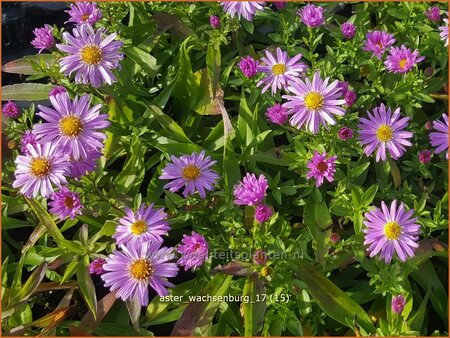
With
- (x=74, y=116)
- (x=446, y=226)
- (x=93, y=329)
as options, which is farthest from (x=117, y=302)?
(x=446, y=226)

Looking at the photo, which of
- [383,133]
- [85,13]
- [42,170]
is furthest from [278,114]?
[85,13]

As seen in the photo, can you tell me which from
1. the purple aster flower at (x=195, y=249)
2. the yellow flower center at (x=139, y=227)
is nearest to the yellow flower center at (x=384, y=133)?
the purple aster flower at (x=195, y=249)

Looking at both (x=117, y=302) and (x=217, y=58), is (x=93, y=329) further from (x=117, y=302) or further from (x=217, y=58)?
(x=217, y=58)

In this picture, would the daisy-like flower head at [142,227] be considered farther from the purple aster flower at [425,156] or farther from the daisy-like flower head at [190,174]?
the purple aster flower at [425,156]

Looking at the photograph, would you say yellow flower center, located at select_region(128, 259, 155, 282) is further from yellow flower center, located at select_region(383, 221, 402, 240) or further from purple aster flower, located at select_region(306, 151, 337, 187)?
yellow flower center, located at select_region(383, 221, 402, 240)

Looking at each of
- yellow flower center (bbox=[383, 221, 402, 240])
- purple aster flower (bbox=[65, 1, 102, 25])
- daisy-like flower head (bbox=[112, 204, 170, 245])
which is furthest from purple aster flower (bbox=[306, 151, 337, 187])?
purple aster flower (bbox=[65, 1, 102, 25])

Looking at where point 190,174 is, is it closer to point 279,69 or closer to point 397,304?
point 279,69
